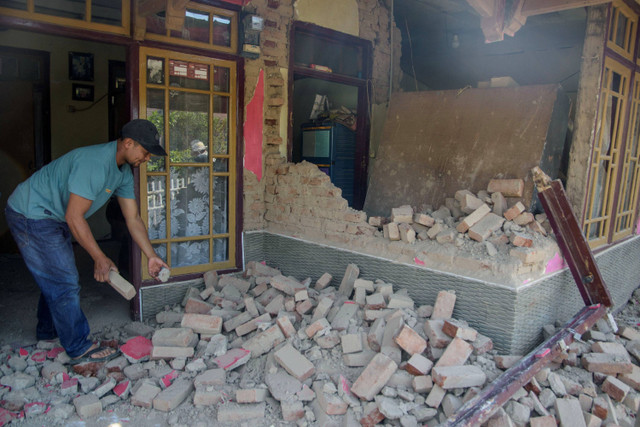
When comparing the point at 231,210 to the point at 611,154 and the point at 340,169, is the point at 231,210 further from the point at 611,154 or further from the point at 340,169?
the point at 611,154

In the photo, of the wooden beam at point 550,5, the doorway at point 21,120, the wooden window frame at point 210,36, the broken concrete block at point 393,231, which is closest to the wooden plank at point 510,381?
the broken concrete block at point 393,231

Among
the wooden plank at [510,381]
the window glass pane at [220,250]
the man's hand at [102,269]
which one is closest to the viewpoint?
the wooden plank at [510,381]

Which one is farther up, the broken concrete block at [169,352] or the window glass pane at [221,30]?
the window glass pane at [221,30]

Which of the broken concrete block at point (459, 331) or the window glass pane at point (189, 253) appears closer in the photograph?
the broken concrete block at point (459, 331)

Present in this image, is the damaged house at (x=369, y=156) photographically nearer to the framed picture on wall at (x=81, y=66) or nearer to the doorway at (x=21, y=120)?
the doorway at (x=21, y=120)

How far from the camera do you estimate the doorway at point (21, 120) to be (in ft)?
22.4

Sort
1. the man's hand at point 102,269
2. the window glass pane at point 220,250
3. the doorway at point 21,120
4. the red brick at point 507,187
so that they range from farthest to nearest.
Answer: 1. the doorway at point 21,120
2. the window glass pane at point 220,250
3. the red brick at point 507,187
4. the man's hand at point 102,269

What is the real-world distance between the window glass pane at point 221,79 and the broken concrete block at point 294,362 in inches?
108

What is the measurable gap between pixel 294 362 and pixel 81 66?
19.8 feet

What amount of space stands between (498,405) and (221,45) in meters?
4.05

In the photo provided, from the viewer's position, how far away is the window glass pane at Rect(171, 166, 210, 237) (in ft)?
15.6

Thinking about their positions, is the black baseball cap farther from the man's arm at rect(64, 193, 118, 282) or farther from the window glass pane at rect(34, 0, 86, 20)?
the window glass pane at rect(34, 0, 86, 20)

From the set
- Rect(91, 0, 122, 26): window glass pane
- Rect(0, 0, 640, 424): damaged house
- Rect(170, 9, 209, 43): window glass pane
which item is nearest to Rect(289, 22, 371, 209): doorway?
Rect(0, 0, 640, 424): damaged house

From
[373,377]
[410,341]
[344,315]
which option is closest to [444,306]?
[410,341]
